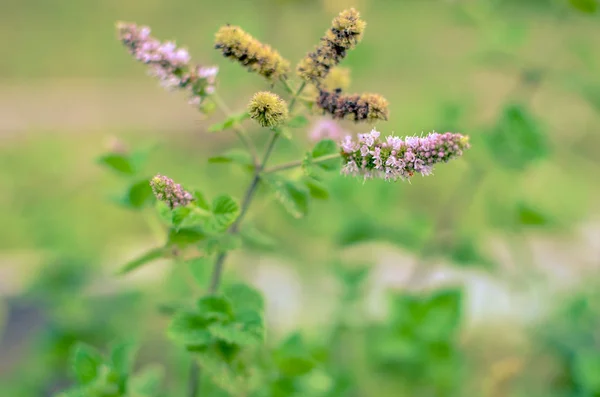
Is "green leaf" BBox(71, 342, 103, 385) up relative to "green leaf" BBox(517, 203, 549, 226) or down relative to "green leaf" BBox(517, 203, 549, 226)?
down

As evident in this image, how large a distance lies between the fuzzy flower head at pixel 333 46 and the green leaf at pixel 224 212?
0.78ft

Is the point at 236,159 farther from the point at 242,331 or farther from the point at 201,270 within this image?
the point at 201,270

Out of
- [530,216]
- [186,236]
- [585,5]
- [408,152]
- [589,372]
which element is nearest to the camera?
[408,152]

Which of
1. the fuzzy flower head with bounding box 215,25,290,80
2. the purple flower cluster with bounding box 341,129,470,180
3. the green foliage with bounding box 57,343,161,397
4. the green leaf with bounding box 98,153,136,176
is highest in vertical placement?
the green leaf with bounding box 98,153,136,176

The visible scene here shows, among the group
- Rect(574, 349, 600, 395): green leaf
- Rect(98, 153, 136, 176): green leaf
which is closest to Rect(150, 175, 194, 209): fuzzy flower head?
Rect(98, 153, 136, 176): green leaf

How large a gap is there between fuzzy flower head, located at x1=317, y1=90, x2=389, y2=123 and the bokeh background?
15 cm

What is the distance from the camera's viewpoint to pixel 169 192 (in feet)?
3.38

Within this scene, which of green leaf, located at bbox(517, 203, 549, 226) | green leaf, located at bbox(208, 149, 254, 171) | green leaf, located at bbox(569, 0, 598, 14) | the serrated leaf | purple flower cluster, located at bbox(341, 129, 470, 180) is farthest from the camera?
green leaf, located at bbox(517, 203, 549, 226)

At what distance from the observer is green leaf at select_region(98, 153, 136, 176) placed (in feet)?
4.78

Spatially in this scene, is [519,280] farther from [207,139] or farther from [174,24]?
[174,24]

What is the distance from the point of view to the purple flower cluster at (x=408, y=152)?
3.16 feet

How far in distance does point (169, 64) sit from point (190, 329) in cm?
48

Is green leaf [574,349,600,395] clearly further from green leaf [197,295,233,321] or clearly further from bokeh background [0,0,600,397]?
green leaf [197,295,233,321]

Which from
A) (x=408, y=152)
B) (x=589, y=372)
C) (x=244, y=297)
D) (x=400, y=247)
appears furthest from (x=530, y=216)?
(x=408, y=152)
